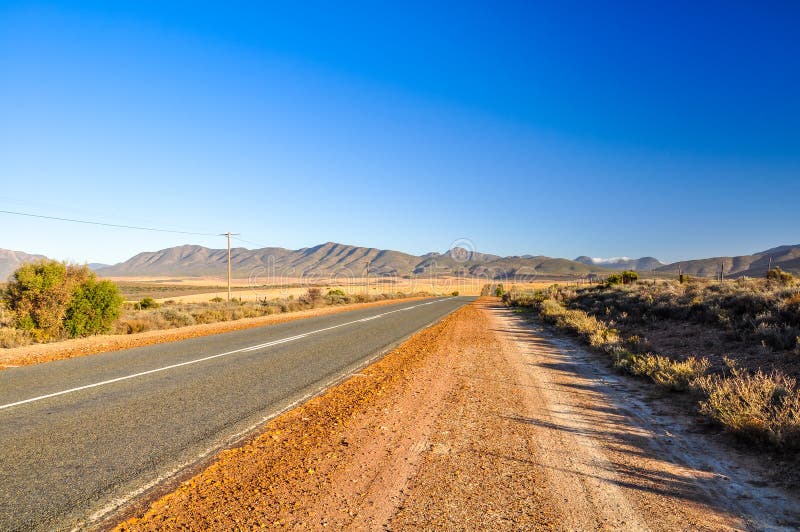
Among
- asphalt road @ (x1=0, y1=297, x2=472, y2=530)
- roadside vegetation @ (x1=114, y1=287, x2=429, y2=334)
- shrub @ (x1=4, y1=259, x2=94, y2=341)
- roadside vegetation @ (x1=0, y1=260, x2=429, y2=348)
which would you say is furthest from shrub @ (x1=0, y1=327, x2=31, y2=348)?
asphalt road @ (x1=0, y1=297, x2=472, y2=530)

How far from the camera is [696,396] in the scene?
720cm

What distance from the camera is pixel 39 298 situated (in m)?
14.9

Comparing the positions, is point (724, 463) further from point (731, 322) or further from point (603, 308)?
point (603, 308)

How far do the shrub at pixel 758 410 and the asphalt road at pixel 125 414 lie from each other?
598 centimetres

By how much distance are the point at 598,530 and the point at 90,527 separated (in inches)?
152

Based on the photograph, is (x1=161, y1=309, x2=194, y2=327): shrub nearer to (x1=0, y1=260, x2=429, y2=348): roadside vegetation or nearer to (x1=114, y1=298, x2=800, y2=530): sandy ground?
(x1=0, y1=260, x2=429, y2=348): roadside vegetation

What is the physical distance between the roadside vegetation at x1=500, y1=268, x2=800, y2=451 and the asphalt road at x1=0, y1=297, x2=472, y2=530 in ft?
19.9

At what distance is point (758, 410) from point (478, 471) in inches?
148

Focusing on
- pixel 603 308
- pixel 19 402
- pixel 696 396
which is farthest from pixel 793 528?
pixel 603 308

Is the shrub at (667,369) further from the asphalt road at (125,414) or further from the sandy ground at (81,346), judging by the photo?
the sandy ground at (81,346)

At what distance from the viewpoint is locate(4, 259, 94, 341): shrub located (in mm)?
14758

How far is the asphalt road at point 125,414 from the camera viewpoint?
155 inches

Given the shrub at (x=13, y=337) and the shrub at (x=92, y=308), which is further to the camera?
the shrub at (x=92, y=308)

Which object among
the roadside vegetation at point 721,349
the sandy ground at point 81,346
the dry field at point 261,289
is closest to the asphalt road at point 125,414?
the sandy ground at point 81,346
